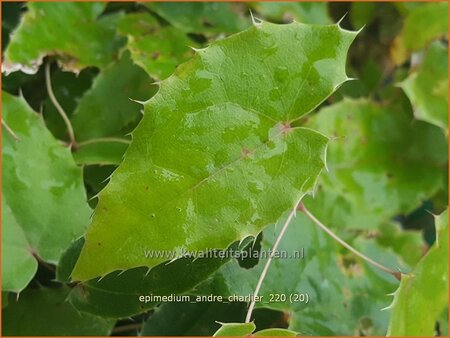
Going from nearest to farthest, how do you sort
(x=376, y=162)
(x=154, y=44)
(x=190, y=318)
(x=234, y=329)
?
(x=234, y=329) → (x=190, y=318) → (x=154, y=44) → (x=376, y=162)

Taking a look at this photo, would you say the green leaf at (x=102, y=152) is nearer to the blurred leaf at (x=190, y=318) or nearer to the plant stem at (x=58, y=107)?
the plant stem at (x=58, y=107)

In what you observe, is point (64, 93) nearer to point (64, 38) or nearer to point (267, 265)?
point (64, 38)

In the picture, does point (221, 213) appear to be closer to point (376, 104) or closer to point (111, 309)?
point (111, 309)

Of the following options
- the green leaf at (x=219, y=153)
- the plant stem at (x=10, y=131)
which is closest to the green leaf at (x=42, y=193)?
the plant stem at (x=10, y=131)

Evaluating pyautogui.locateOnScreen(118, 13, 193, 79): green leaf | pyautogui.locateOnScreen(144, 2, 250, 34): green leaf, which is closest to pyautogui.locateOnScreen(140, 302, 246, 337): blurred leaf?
pyautogui.locateOnScreen(118, 13, 193, 79): green leaf

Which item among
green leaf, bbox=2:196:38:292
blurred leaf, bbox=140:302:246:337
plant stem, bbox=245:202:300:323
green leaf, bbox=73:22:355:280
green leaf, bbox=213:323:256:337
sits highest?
green leaf, bbox=73:22:355:280

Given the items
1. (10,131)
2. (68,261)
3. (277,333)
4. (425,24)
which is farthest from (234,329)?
(425,24)

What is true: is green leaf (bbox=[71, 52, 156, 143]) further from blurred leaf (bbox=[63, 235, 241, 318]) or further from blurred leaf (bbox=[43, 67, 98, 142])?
blurred leaf (bbox=[63, 235, 241, 318])
